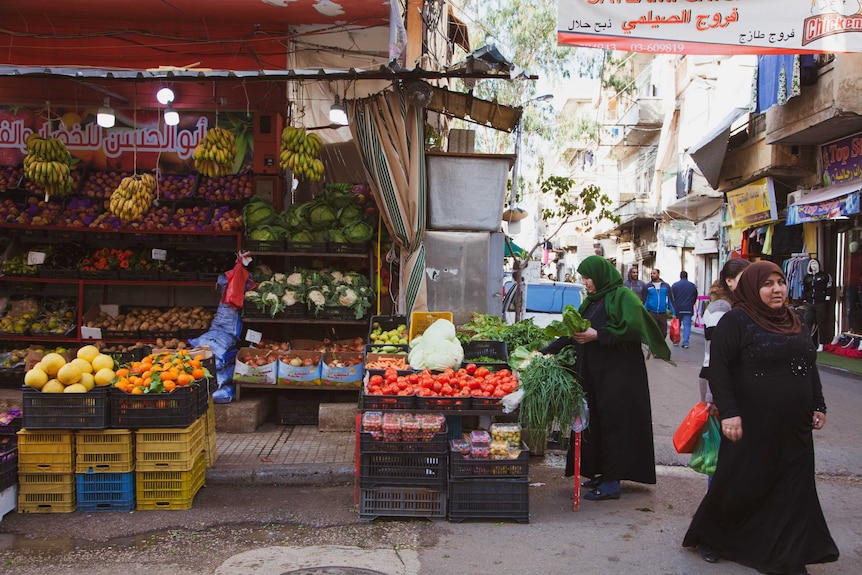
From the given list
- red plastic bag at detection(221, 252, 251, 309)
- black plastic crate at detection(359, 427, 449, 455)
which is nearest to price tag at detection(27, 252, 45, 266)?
red plastic bag at detection(221, 252, 251, 309)

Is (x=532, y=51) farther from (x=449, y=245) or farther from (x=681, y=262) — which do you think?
(x=449, y=245)

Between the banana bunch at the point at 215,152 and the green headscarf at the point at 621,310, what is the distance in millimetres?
4487

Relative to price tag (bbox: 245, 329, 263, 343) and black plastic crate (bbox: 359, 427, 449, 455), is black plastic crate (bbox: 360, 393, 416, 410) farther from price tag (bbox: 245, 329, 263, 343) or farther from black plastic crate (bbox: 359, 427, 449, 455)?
price tag (bbox: 245, 329, 263, 343)

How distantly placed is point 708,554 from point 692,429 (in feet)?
2.47

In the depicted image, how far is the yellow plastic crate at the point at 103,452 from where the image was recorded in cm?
501

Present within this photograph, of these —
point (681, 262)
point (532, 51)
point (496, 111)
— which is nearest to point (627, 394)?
point (496, 111)

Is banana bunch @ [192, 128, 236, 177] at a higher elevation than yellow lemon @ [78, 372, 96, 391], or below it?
higher

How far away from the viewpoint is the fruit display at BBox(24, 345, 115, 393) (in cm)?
499

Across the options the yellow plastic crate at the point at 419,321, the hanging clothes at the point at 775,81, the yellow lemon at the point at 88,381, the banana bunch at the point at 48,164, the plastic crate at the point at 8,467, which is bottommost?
→ the plastic crate at the point at 8,467

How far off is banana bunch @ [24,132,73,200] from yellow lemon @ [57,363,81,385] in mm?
3580

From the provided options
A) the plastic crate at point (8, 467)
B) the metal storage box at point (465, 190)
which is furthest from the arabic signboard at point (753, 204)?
the plastic crate at point (8, 467)

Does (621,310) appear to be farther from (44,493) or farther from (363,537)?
(44,493)

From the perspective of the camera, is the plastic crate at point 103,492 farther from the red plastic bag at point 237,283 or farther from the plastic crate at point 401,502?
the red plastic bag at point 237,283

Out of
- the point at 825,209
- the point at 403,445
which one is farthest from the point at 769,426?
the point at 825,209
